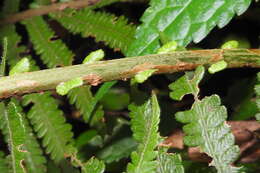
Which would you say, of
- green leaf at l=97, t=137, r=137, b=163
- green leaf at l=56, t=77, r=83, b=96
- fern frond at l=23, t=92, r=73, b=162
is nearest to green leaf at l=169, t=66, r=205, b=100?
green leaf at l=56, t=77, r=83, b=96

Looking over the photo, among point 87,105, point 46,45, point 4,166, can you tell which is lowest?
point 4,166

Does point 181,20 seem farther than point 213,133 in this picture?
Yes

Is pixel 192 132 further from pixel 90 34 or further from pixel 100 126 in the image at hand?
pixel 90 34

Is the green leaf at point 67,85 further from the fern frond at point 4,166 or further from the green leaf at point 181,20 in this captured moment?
the fern frond at point 4,166

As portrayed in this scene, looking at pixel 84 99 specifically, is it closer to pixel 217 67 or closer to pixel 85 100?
pixel 85 100

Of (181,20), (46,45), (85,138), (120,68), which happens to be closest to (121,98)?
(85,138)

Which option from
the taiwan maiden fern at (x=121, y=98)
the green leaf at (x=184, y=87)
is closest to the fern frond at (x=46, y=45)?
the taiwan maiden fern at (x=121, y=98)
